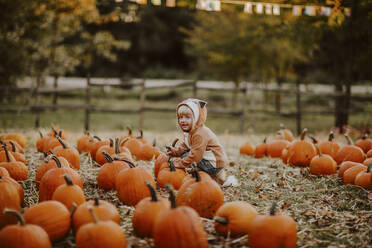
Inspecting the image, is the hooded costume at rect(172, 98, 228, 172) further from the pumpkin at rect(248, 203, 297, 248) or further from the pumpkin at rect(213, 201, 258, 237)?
the pumpkin at rect(248, 203, 297, 248)

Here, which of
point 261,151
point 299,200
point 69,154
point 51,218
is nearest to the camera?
point 51,218

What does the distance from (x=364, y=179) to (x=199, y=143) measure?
1788 millimetres

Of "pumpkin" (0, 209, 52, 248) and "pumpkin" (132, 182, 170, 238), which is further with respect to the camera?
"pumpkin" (132, 182, 170, 238)

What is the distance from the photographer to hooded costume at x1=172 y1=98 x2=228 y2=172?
3662mm

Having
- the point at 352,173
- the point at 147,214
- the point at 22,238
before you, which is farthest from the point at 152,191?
the point at 352,173

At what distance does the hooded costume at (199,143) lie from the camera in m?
3.66

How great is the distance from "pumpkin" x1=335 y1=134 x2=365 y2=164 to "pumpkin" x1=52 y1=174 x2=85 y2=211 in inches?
140

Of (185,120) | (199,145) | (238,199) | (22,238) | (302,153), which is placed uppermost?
(185,120)

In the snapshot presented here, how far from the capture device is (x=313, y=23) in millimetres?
8891

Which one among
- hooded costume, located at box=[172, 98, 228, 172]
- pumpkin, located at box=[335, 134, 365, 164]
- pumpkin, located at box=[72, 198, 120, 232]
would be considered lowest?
pumpkin, located at box=[72, 198, 120, 232]

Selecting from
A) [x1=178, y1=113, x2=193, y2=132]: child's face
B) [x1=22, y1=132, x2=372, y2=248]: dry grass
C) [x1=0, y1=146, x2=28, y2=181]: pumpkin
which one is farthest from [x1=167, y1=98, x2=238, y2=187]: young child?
[x1=0, y1=146, x2=28, y2=181]: pumpkin

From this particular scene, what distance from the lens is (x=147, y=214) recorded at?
2.53 meters

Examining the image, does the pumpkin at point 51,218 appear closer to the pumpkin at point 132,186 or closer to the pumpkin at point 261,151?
the pumpkin at point 132,186

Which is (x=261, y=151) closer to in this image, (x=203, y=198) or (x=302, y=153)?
(x=302, y=153)
